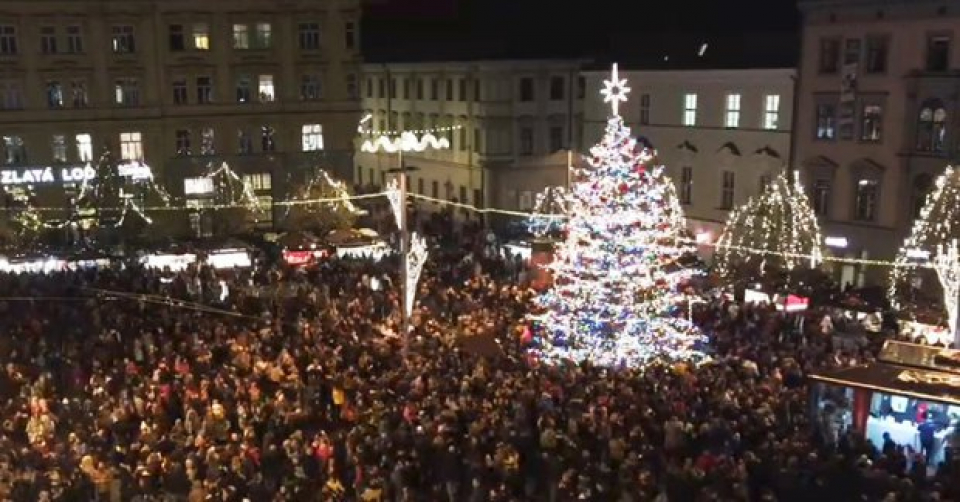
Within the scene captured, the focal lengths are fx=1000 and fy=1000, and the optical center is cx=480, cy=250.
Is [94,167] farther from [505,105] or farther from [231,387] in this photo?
[231,387]

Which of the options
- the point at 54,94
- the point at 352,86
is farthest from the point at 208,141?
the point at 352,86

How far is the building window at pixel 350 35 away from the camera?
47594 mm

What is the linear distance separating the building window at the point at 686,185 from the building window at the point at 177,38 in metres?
22.7

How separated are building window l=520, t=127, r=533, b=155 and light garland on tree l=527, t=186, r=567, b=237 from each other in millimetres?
2070

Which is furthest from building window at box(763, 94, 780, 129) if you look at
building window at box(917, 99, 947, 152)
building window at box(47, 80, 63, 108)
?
building window at box(47, 80, 63, 108)

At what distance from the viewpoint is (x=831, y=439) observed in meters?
17.7

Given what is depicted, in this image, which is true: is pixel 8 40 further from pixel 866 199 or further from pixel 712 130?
pixel 866 199

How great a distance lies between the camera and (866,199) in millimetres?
33375

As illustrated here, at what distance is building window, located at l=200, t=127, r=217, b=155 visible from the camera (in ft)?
151

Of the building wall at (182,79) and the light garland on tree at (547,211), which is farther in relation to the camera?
the building wall at (182,79)

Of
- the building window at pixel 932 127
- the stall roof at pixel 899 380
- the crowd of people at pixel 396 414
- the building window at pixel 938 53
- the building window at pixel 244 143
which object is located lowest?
the crowd of people at pixel 396 414

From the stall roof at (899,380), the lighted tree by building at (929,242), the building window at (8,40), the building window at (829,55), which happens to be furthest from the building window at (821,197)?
the building window at (8,40)

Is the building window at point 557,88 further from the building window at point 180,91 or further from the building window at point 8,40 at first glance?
the building window at point 8,40

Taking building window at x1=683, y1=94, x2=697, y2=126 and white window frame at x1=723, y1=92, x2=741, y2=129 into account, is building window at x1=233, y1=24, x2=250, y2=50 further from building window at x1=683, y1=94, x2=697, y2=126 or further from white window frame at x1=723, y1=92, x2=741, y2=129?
white window frame at x1=723, y1=92, x2=741, y2=129
